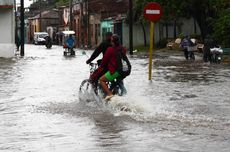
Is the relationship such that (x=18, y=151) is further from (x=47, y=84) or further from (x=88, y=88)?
(x=47, y=84)

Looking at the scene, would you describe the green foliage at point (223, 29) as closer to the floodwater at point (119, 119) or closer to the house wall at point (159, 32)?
the floodwater at point (119, 119)

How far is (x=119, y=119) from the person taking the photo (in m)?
11.9

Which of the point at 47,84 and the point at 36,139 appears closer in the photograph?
the point at 36,139

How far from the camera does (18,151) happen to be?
29.7 ft

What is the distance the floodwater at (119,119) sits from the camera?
9414 millimetres

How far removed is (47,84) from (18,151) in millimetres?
10825

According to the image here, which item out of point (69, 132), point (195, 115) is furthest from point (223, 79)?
point (69, 132)

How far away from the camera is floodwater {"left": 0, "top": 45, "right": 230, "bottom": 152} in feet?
30.9

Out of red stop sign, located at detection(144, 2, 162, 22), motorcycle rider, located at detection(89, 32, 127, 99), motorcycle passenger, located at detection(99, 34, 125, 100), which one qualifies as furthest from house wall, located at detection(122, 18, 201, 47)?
motorcycle passenger, located at detection(99, 34, 125, 100)

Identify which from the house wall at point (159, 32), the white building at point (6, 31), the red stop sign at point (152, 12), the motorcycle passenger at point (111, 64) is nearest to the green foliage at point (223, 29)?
the white building at point (6, 31)

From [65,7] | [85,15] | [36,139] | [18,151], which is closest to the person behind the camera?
[18,151]

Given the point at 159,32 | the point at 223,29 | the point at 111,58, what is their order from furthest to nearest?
the point at 159,32 < the point at 223,29 < the point at 111,58

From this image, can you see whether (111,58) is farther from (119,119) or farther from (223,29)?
(223,29)

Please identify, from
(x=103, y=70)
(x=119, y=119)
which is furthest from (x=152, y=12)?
(x=119, y=119)
